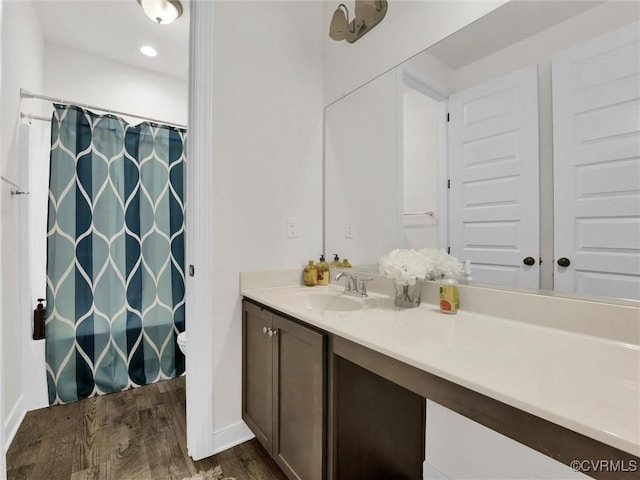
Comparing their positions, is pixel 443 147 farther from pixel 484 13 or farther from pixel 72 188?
pixel 72 188

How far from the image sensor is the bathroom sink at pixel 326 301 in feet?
4.97

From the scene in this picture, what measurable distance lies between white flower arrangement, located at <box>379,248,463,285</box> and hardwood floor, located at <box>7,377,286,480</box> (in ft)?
3.53

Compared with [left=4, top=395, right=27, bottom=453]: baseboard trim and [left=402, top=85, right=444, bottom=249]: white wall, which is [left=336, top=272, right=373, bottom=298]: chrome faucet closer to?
[left=402, top=85, right=444, bottom=249]: white wall

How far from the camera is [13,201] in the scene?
1.86 m

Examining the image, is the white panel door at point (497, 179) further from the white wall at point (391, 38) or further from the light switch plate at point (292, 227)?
the light switch plate at point (292, 227)

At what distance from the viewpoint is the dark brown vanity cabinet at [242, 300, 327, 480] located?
1.10 meters

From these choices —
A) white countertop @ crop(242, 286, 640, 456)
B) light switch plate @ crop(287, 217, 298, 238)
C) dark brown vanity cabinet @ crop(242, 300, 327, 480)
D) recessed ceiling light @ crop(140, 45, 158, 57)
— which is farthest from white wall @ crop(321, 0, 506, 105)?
recessed ceiling light @ crop(140, 45, 158, 57)

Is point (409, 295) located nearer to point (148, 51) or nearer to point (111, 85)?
point (148, 51)

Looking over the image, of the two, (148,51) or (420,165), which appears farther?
(148,51)

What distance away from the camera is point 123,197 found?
2.31 m

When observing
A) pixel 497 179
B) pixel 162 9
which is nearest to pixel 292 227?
pixel 497 179

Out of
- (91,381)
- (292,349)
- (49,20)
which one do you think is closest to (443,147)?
(292,349)

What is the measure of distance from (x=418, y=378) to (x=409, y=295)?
56 cm
